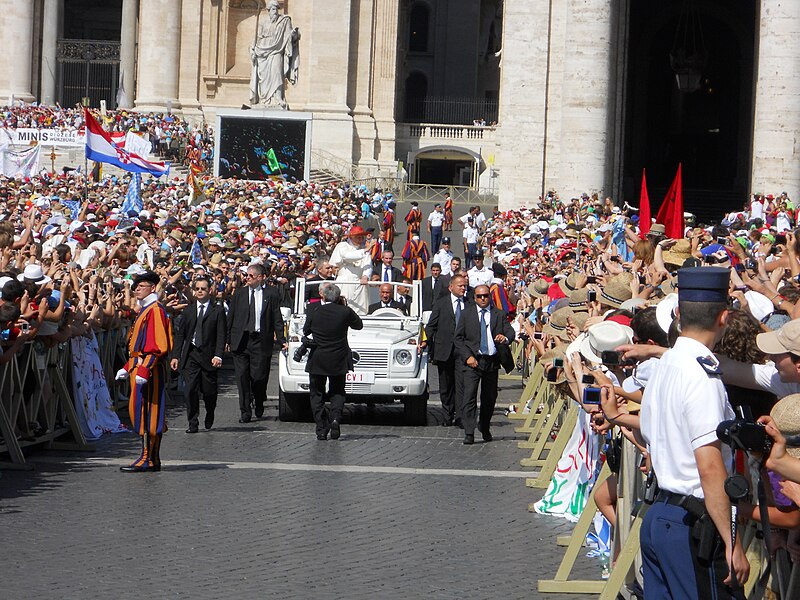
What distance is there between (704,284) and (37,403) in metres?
8.94

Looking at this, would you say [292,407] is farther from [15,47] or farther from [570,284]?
[15,47]

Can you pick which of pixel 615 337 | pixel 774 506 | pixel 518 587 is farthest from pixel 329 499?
pixel 774 506

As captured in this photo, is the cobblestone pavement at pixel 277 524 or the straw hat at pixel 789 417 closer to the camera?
the straw hat at pixel 789 417

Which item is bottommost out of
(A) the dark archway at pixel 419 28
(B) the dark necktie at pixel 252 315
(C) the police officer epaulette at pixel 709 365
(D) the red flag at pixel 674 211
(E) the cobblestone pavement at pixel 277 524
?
(E) the cobblestone pavement at pixel 277 524

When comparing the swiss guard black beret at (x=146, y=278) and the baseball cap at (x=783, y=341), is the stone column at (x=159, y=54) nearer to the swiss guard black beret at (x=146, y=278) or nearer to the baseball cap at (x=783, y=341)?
the swiss guard black beret at (x=146, y=278)

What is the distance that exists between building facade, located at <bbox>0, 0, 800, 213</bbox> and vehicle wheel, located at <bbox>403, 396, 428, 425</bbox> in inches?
601

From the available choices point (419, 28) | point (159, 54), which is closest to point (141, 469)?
point (159, 54)

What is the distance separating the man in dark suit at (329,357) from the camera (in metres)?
15.5

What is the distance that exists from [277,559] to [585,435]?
2.48 meters

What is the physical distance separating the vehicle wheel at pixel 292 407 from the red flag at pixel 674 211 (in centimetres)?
462

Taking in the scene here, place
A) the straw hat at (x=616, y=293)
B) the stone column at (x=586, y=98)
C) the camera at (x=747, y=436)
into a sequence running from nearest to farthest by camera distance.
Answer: the camera at (x=747, y=436), the straw hat at (x=616, y=293), the stone column at (x=586, y=98)

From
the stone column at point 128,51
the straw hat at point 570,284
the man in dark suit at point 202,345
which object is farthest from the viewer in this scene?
the stone column at point 128,51

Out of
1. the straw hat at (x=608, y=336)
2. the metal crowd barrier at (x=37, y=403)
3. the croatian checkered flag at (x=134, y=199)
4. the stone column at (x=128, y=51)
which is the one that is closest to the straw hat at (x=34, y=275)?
the metal crowd barrier at (x=37, y=403)

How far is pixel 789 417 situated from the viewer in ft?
18.5
